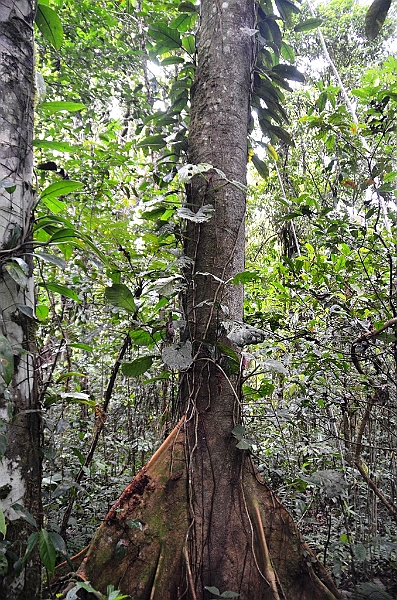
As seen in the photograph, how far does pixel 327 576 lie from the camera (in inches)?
72.5

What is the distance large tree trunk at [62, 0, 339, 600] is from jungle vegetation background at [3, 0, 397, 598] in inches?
5.6

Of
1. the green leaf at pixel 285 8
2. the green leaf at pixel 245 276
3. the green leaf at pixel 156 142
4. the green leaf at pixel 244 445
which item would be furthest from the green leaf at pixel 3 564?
the green leaf at pixel 285 8

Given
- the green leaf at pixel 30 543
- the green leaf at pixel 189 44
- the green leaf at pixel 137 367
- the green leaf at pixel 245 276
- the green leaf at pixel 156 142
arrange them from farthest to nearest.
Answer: the green leaf at pixel 156 142 → the green leaf at pixel 189 44 → the green leaf at pixel 137 367 → the green leaf at pixel 245 276 → the green leaf at pixel 30 543

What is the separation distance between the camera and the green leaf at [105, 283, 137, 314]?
1886 millimetres

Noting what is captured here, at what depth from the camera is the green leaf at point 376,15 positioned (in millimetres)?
1123

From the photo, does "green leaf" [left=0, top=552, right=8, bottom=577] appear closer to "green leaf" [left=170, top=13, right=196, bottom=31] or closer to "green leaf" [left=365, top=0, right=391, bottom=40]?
"green leaf" [left=365, top=0, right=391, bottom=40]

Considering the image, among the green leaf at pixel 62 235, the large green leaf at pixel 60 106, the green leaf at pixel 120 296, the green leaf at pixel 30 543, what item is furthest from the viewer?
the green leaf at pixel 120 296

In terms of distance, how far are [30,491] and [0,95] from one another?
51.3 inches

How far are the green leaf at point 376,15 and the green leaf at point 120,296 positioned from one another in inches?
50.9

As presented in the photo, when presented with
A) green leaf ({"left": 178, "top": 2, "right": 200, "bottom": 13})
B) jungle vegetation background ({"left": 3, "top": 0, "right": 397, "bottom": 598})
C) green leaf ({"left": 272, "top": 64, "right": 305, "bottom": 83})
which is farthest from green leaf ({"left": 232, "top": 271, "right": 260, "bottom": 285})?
green leaf ({"left": 178, "top": 2, "right": 200, "bottom": 13})

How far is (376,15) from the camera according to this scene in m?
1.14

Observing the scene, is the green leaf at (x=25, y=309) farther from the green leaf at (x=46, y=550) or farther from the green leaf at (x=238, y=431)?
the green leaf at (x=238, y=431)

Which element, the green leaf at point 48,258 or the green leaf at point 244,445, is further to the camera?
the green leaf at point 244,445

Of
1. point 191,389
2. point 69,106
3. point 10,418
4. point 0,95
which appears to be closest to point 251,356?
point 191,389
